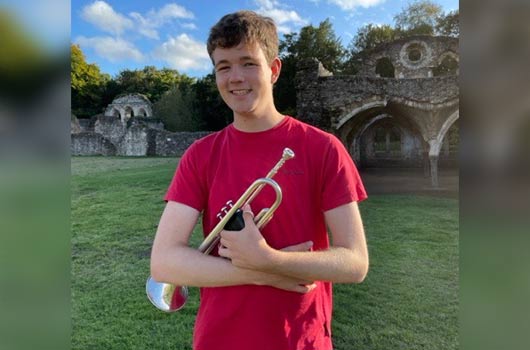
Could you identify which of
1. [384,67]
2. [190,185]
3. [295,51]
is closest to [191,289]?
[190,185]

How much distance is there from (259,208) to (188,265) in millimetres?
283

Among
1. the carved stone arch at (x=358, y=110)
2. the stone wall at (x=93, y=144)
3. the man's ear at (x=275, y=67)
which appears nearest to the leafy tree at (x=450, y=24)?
the carved stone arch at (x=358, y=110)

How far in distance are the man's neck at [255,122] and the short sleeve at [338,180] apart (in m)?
0.22

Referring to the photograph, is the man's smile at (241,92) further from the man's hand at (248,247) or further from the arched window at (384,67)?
the arched window at (384,67)

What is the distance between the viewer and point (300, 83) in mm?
13000

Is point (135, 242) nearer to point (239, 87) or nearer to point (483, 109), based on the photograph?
point (239, 87)

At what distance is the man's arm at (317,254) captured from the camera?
3.53 ft

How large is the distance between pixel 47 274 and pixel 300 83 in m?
12.3

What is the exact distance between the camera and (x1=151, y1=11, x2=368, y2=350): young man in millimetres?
1189

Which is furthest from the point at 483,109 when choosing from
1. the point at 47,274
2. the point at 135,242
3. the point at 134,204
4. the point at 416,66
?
the point at 416,66

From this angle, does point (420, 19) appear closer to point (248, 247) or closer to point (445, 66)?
point (445, 66)

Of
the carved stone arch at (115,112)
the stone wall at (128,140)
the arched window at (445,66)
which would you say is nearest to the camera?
the stone wall at (128,140)

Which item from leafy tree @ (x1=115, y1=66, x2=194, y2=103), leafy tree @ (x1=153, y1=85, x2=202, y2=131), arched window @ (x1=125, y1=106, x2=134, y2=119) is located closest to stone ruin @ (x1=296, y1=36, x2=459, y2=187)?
leafy tree @ (x1=153, y1=85, x2=202, y2=131)

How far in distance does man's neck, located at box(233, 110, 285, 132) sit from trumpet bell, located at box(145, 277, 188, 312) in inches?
26.8
